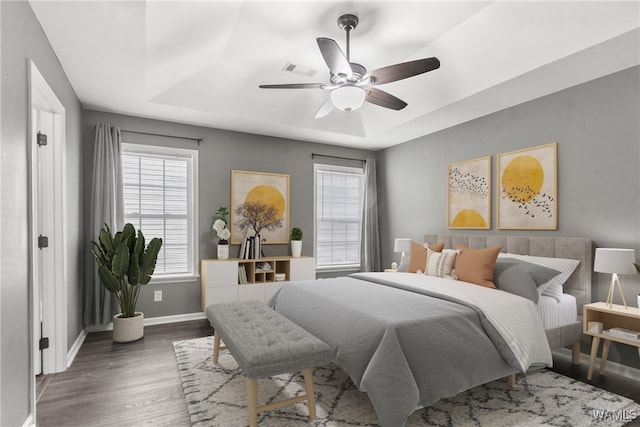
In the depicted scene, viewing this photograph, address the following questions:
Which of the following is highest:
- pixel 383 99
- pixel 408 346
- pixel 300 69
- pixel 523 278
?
pixel 300 69

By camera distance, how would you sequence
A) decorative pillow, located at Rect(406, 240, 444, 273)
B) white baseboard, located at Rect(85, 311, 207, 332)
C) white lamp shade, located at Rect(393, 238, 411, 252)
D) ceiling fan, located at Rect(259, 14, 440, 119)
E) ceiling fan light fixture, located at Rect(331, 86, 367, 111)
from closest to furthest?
1. ceiling fan, located at Rect(259, 14, 440, 119)
2. ceiling fan light fixture, located at Rect(331, 86, 367, 111)
3. decorative pillow, located at Rect(406, 240, 444, 273)
4. white baseboard, located at Rect(85, 311, 207, 332)
5. white lamp shade, located at Rect(393, 238, 411, 252)

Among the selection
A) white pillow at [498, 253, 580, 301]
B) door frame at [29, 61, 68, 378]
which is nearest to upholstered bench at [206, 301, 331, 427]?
door frame at [29, 61, 68, 378]

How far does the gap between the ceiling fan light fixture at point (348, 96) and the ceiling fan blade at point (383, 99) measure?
11.8 inches

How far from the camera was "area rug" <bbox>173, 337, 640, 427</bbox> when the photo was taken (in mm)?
2172

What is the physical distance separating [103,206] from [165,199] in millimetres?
709

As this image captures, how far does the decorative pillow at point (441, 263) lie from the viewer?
3479mm

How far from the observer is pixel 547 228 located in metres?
3.48

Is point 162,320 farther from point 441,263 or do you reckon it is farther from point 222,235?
point 441,263

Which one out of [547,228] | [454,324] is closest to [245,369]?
[454,324]

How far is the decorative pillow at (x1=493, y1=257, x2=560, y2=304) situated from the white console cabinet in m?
2.58

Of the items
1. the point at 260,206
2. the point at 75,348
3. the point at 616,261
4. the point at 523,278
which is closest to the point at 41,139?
the point at 75,348

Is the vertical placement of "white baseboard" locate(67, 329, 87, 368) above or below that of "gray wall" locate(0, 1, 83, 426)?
below

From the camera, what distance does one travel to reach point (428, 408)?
91.7 inches

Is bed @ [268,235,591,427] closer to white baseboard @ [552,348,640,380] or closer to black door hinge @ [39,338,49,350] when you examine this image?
white baseboard @ [552,348,640,380]
